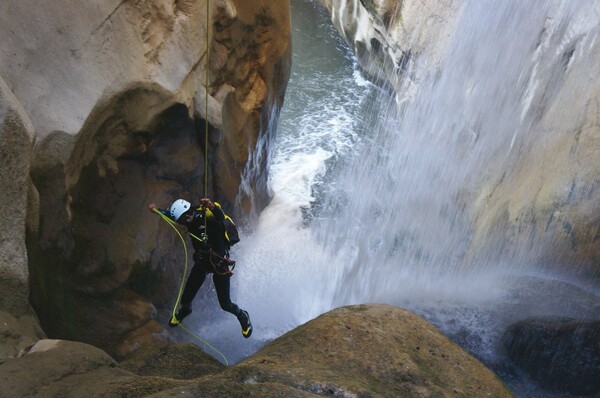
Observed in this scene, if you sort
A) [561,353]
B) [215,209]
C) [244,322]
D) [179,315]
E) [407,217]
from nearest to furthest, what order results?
[215,209]
[179,315]
[244,322]
[561,353]
[407,217]

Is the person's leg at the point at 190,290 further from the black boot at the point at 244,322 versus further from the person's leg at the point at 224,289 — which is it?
the black boot at the point at 244,322

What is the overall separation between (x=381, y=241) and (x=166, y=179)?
420 cm

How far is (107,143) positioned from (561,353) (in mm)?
5291

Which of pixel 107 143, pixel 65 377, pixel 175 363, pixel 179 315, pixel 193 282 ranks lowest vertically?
pixel 179 315

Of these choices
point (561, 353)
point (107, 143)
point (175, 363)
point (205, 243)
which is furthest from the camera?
point (561, 353)

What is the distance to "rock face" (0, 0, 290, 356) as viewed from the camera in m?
4.33

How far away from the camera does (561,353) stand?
21.0ft

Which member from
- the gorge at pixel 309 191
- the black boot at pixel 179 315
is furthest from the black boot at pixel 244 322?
the black boot at pixel 179 315

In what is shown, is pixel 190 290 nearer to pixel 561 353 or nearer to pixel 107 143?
pixel 107 143

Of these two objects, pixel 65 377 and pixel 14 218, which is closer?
pixel 65 377

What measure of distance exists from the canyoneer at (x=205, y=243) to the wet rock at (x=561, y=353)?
3.31m

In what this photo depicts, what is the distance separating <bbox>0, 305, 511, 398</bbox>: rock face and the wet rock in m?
2.67

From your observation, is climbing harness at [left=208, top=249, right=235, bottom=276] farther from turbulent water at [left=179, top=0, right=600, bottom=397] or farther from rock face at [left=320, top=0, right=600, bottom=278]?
rock face at [left=320, top=0, right=600, bottom=278]

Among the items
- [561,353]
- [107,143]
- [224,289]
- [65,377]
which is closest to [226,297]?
[224,289]
